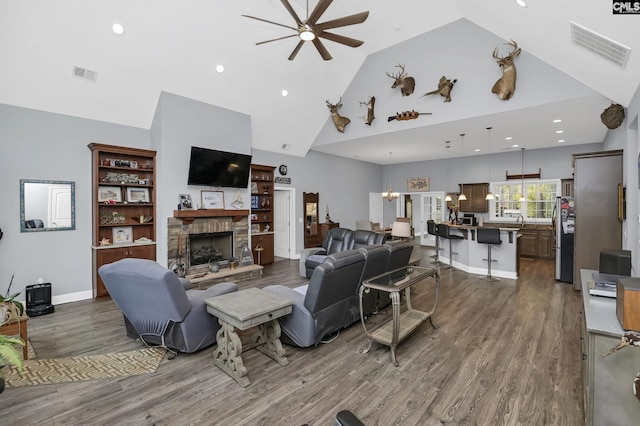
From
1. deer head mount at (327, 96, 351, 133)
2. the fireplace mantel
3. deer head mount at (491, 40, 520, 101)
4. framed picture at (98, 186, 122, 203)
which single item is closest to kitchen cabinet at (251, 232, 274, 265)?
the fireplace mantel

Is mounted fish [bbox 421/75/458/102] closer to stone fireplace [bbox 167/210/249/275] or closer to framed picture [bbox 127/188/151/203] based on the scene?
stone fireplace [bbox 167/210/249/275]

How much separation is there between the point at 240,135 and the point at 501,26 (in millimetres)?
5013

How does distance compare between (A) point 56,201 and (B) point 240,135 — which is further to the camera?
(B) point 240,135

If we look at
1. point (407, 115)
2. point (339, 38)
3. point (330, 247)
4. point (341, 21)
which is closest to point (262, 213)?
point (330, 247)

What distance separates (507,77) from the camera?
5.08m

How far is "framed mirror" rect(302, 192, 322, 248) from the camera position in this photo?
29.2 feet

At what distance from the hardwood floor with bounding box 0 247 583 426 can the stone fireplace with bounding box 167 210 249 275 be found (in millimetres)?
1903

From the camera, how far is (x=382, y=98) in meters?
6.88

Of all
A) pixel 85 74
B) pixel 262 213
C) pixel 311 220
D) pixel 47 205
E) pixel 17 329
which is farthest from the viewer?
pixel 311 220

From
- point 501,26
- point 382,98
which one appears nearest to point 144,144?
point 382,98

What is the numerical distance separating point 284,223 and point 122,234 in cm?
414

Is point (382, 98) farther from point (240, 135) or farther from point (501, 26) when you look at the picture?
point (240, 135)

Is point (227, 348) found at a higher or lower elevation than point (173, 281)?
lower

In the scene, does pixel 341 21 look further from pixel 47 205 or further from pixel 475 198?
pixel 475 198
